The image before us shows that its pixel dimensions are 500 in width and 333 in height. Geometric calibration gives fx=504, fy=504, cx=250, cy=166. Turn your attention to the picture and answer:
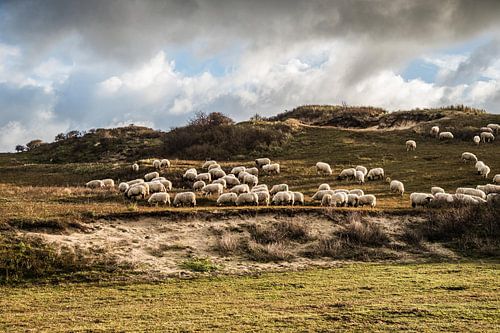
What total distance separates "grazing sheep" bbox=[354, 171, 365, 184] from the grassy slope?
1699cm

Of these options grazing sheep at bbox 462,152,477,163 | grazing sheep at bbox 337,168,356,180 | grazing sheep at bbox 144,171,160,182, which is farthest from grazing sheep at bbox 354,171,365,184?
grazing sheep at bbox 144,171,160,182

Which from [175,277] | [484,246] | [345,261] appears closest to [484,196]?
[484,246]

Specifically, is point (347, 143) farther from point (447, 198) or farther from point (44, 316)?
point (44, 316)

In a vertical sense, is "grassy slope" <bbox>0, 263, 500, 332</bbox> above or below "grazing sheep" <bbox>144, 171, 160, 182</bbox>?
below

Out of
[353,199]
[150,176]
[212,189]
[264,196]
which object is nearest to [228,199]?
[264,196]

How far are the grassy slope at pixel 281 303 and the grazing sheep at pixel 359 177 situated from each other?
55.8 ft

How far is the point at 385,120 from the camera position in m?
68.4

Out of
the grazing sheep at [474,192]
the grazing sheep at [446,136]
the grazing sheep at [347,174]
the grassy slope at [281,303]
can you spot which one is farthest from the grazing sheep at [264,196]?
the grazing sheep at [446,136]

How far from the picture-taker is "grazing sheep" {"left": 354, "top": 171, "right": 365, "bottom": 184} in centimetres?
3688

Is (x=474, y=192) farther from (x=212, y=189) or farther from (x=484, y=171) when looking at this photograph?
(x=212, y=189)

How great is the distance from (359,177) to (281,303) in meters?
23.5

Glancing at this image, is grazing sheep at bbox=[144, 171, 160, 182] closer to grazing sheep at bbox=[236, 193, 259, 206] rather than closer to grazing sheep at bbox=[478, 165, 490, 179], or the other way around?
grazing sheep at bbox=[236, 193, 259, 206]

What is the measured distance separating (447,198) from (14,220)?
21980 mm

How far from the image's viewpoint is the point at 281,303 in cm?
1480
